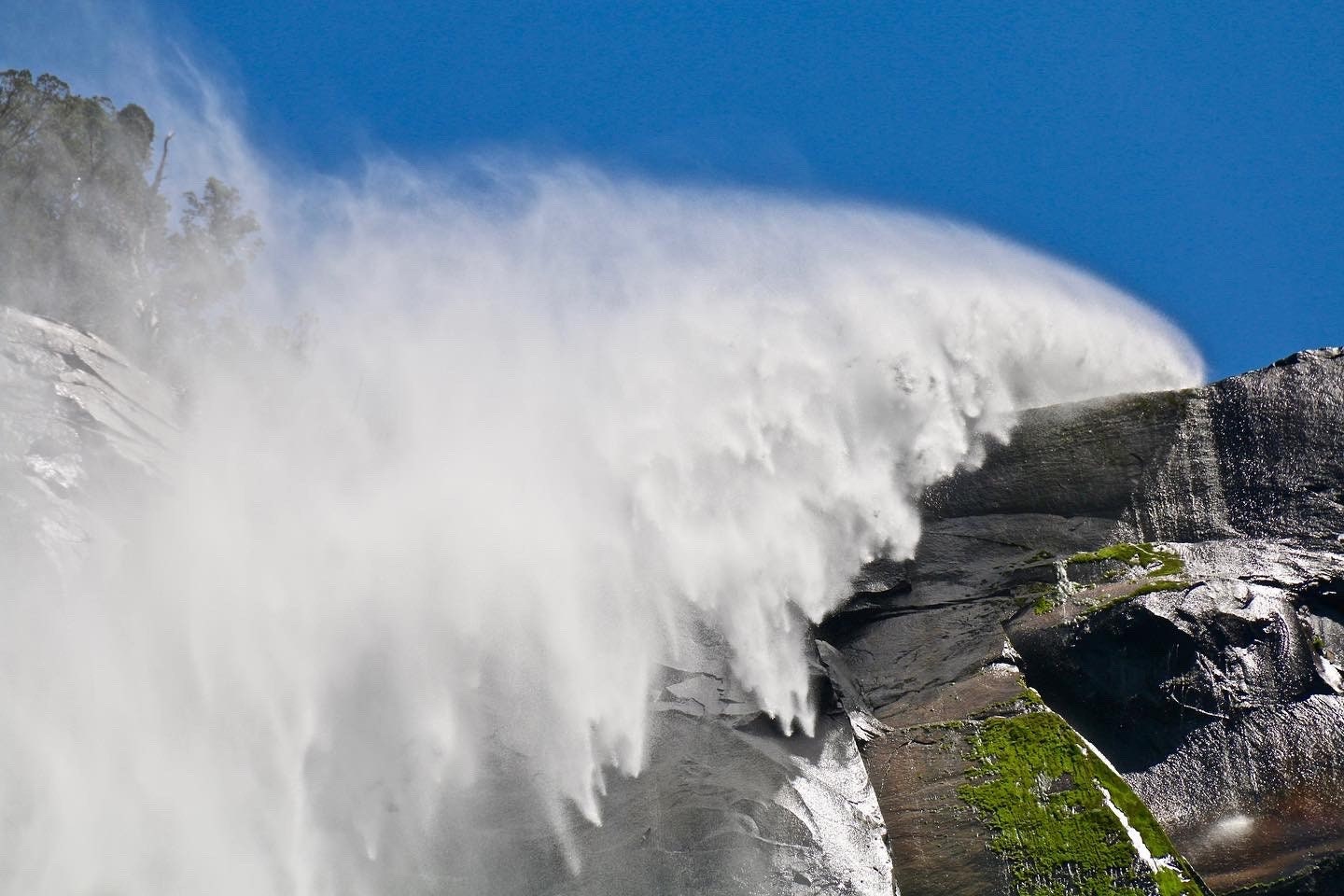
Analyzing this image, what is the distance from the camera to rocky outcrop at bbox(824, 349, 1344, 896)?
38.2 ft

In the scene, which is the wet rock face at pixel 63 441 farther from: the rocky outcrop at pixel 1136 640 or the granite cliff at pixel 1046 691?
the rocky outcrop at pixel 1136 640

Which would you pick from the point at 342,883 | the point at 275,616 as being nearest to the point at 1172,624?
the point at 342,883

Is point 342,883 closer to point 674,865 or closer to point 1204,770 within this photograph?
point 674,865

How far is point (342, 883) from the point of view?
39.4 ft

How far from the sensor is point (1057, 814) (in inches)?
460

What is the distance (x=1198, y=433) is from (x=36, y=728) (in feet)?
56.6

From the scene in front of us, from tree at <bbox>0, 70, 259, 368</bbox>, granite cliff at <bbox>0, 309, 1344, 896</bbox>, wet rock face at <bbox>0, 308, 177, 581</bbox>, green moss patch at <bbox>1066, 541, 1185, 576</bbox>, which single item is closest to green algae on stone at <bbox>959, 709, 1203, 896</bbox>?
granite cliff at <bbox>0, 309, 1344, 896</bbox>

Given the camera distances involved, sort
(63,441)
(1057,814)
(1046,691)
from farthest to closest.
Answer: (63,441) → (1046,691) → (1057,814)

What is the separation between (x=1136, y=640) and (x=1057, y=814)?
128 inches

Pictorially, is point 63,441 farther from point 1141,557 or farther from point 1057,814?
point 1141,557

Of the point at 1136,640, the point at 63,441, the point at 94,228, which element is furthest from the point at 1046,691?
the point at 94,228

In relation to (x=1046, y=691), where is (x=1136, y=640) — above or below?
above

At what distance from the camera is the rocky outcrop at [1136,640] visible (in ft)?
38.2

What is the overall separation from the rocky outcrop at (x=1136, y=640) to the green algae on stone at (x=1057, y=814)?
0.03 meters
